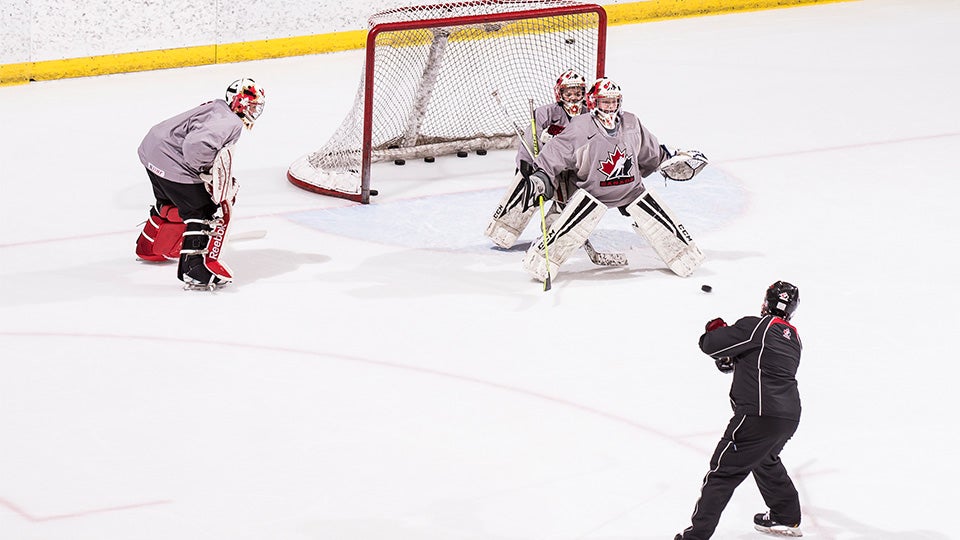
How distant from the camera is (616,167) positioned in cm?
626

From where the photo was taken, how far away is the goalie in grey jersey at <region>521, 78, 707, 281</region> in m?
6.21

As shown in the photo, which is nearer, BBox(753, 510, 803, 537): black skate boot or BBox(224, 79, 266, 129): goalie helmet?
BBox(753, 510, 803, 537): black skate boot

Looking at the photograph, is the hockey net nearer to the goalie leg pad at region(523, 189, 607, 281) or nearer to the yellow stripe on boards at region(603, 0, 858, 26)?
the goalie leg pad at region(523, 189, 607, 281)

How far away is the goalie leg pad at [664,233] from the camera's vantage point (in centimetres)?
638

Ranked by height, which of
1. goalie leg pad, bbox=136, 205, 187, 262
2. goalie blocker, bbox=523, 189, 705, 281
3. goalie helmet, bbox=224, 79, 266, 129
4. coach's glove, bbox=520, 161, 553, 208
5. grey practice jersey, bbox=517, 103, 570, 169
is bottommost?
goalie leg pad, bbox=136, 205, 187, 262

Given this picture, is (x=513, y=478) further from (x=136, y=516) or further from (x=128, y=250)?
(x=128, y=250)

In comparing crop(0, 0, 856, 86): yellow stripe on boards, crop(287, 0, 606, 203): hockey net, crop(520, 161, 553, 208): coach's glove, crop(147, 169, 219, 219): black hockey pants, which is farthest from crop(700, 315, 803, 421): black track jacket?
crop(0, 0, 856, 86): yellow stripe on boards

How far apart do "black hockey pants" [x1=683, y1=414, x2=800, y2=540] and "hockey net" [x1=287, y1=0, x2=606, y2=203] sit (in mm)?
3801

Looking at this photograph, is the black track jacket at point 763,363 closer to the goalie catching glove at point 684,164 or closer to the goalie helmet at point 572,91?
the goalie catching glove at point 684,164

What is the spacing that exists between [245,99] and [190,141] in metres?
0.26

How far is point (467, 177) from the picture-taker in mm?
8086

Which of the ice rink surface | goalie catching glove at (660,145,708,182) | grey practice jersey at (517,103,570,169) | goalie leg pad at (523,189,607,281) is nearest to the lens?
the ice rink surface

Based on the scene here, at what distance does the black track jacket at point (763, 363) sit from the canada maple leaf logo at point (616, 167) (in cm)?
229

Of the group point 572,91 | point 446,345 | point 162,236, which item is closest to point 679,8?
point 572,91
